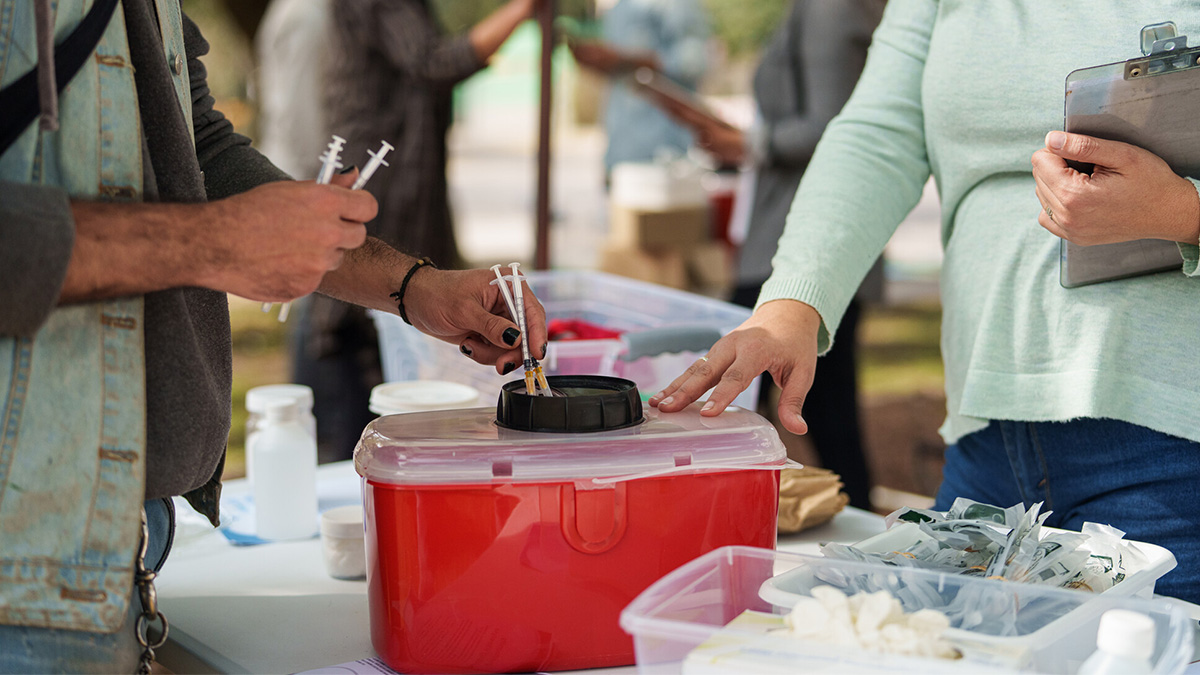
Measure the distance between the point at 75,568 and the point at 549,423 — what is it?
373mm

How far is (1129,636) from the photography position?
0.64 m

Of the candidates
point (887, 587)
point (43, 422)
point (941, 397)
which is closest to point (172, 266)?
point (43, 422)

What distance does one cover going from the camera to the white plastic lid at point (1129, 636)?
64 centimetres

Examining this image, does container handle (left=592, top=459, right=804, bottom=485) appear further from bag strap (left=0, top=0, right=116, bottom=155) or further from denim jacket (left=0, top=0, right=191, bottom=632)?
bag strap (left=0, top=0, right=116, bottom=155)

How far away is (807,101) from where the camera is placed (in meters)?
2.51

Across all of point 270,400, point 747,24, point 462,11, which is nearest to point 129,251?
→ point 270,400

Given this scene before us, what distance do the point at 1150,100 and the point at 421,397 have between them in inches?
36.5

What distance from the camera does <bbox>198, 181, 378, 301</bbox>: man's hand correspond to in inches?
29.0

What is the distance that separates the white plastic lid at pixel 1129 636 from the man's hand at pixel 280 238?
1.90 ft

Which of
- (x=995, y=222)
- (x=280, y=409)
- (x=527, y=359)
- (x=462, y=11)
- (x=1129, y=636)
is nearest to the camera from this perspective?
(x=1129, y=636)

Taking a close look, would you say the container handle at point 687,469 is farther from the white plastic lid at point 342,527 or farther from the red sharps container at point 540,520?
the white plastic lid at point 342,527

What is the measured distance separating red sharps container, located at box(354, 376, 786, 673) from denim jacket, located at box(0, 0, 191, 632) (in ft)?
0.65

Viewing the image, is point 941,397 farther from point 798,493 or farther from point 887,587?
point 887,587

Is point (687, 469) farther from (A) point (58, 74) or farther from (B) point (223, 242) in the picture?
(A) point (58, 74)
